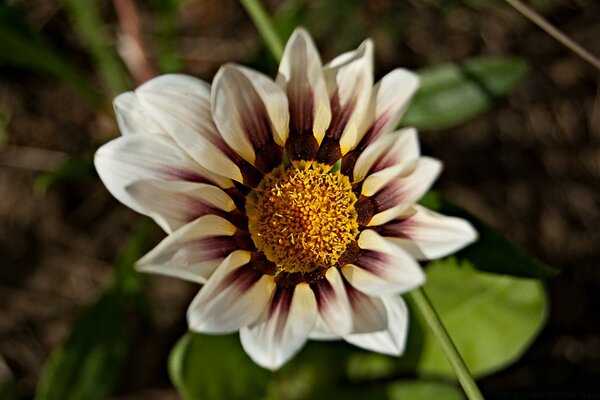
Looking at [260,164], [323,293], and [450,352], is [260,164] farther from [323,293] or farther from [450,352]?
[450,352]

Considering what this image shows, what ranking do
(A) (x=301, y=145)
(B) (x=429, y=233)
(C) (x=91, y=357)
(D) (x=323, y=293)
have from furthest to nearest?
(C) (x=91, y=357)
(A) (x=301, y=145)
(D) (x=323, y=293)
(B) (x=429, y=233)

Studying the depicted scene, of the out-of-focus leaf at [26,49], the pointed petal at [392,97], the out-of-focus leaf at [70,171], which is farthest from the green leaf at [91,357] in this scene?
the pointed petal at [392,97]

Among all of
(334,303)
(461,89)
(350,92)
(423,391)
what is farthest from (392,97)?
(423,391)

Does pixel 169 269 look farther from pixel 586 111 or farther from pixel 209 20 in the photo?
pixel 586 111

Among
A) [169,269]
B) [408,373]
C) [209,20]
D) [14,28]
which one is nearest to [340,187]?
[169,269]

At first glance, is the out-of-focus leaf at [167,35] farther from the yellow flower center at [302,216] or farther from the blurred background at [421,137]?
the yellow flower center at [302,216]

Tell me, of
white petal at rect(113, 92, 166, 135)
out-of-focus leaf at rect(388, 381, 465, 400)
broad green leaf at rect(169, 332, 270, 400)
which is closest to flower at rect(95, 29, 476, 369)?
white petal at rect(113, 92, 166, 135)
